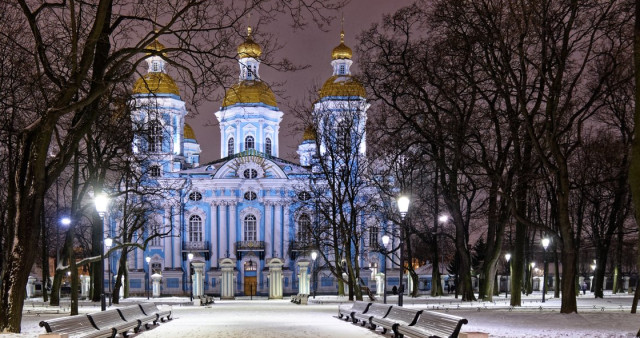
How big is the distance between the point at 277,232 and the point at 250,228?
2.68 meters

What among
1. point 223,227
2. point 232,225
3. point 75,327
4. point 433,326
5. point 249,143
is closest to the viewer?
point 75,327

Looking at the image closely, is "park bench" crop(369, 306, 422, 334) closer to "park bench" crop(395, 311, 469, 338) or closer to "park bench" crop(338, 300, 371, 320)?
"park bench" crop(395, 311, 469, 338)

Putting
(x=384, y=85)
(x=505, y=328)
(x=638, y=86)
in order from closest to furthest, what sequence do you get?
(x=638, y=86)
(x=505, y=328)
(x=384, y=85)

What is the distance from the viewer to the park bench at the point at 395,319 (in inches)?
619

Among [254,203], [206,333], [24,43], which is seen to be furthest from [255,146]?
[206,333]

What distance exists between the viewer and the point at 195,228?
2879 inches

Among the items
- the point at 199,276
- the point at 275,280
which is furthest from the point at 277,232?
the point at 199,276

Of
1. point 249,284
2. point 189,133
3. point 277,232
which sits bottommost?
point 249,284

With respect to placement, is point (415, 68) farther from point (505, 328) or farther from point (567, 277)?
point (505, 328)

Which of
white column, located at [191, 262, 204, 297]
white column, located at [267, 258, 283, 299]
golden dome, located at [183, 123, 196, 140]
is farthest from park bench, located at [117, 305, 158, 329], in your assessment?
golden dome, located at [183, 123, 196, 140]

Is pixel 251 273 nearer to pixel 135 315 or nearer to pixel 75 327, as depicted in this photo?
pixel 135 315

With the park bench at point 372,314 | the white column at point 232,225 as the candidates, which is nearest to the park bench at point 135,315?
the park bench at point 372,314

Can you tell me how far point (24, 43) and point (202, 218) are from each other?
51683 millimetres

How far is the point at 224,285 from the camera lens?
5084 centimetres
